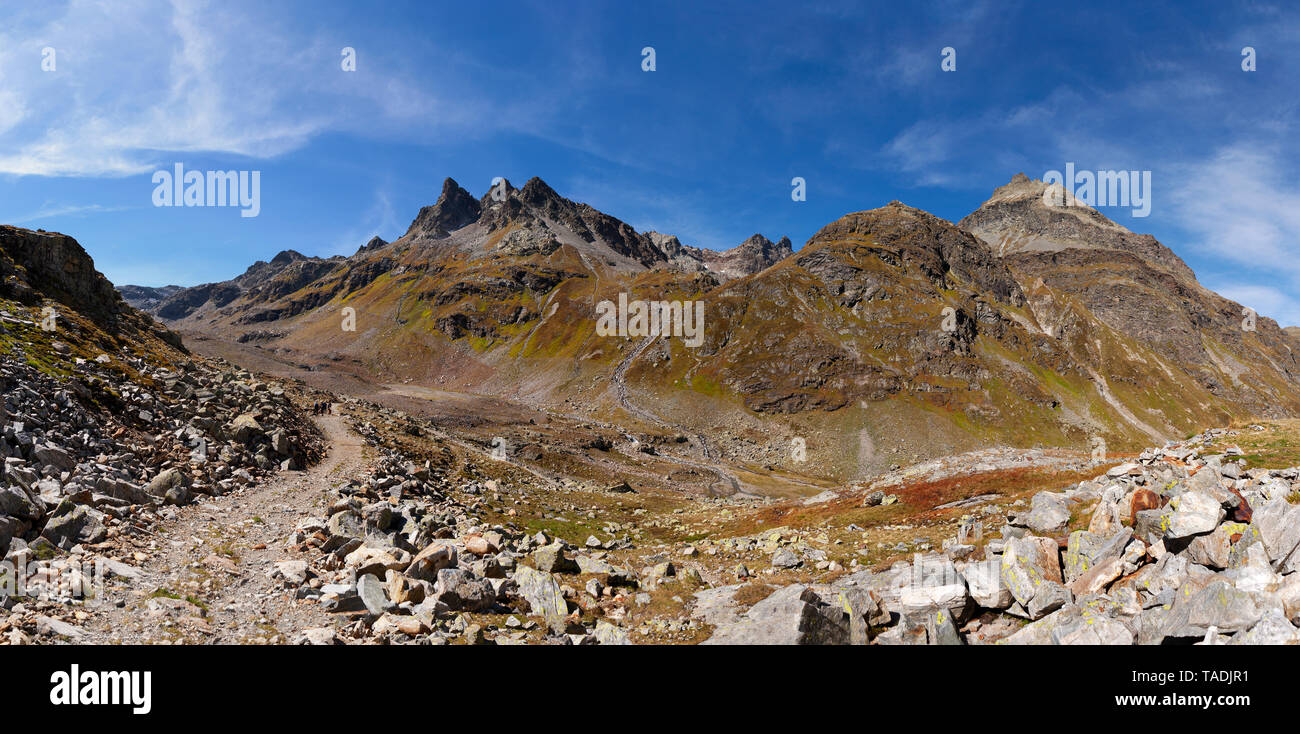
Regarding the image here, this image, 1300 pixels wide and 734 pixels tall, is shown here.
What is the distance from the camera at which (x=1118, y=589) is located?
39.7 feet

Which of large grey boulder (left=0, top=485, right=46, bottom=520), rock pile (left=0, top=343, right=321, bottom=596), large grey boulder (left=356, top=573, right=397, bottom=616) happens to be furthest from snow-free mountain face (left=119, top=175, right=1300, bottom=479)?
large grey boulder (left=0, top=485, right=46, bottom=520)

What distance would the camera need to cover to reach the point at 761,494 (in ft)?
265

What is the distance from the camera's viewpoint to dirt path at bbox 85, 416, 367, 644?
469 inches

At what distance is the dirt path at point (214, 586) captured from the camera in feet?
39.1

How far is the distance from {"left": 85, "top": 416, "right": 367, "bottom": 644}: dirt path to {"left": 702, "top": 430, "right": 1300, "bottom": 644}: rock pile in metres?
11.9

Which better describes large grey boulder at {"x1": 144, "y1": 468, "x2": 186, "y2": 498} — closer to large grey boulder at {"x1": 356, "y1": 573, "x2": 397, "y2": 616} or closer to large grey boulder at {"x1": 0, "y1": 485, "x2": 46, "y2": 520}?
large grey boulder at {"x1": 0, "y1": 485, "x2": 46, "y2": 520}

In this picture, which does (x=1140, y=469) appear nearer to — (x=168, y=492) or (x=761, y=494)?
(x=168, y=492)

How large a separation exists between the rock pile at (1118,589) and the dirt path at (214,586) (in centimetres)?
1186

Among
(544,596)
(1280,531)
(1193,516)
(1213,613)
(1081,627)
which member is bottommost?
(544,596)

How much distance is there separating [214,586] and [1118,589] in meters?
23.8

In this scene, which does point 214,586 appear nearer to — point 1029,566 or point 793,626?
point 793,626

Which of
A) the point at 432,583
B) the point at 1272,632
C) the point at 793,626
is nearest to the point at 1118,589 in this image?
the point at 1272,632

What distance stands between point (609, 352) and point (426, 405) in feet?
231
